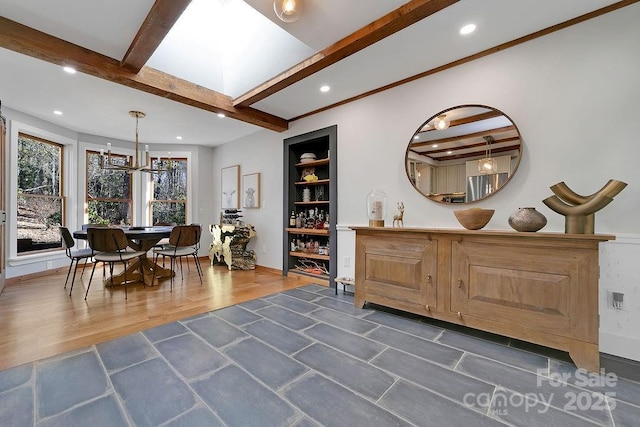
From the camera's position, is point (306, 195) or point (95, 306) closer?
point (95, 306)

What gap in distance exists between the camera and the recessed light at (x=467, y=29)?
213cm

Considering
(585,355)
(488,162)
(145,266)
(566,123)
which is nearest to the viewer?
(585,355)

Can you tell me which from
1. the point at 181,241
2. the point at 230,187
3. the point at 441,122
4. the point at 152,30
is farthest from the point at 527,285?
the point at 230,187

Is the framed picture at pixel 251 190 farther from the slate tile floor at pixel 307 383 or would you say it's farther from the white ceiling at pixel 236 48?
the slate tile floor at pixel 307 383

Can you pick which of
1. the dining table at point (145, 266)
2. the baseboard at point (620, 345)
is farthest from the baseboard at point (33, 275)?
the baseboard at point (620, 345)

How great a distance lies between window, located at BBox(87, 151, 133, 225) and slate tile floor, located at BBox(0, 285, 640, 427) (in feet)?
14.0

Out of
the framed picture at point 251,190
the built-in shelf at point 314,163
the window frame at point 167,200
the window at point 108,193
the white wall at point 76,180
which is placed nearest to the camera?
the white wall at point 76,180

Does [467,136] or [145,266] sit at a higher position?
[467,136]

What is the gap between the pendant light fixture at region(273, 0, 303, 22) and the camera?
6.04 ft

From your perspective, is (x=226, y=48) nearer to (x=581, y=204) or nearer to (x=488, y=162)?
(x=488, y=162)

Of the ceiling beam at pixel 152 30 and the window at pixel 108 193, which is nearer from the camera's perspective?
the ceiling beam at pixel 152 30

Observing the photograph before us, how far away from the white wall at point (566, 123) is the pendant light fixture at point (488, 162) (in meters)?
0.20

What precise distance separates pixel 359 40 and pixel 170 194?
525 centimetres

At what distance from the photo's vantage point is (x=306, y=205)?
4.43 metres
